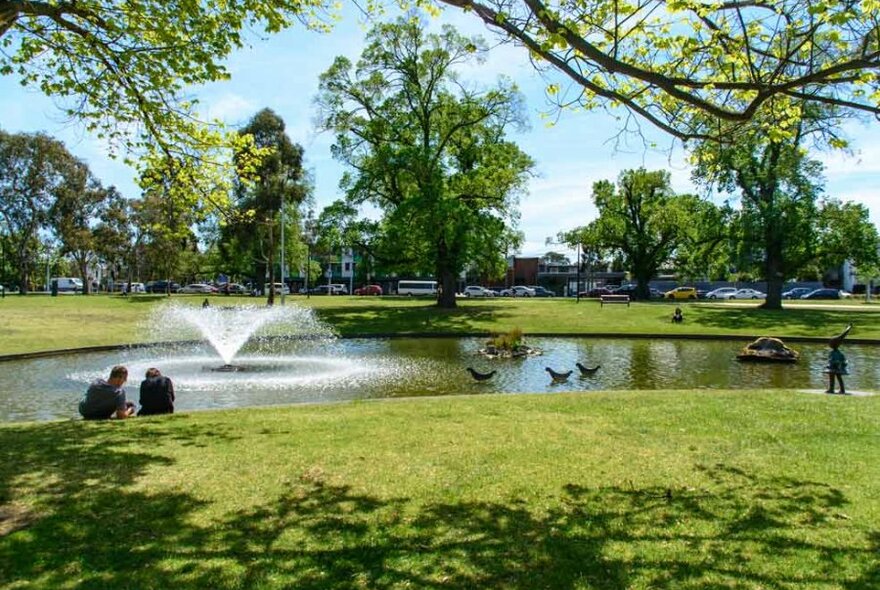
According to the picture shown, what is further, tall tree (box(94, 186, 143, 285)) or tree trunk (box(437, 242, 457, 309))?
tall tree (box(94, 186, 143, 285))

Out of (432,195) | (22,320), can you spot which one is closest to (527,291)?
(432,195)

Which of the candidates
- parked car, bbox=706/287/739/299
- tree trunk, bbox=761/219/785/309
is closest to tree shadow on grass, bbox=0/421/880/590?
tree trunk, bbox=761/219/785/309

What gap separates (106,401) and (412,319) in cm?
2865

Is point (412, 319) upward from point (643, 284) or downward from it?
downward

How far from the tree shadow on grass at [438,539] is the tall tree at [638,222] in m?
63.7

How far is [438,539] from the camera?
5.24m

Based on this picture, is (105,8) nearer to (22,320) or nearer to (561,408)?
(561,408)

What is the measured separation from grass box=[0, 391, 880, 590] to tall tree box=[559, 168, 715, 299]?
197 ft

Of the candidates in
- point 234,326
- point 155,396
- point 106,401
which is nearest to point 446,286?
point 234,326

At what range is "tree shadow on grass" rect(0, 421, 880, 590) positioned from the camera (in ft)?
14.9

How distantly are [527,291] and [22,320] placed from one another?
73833 millimetres

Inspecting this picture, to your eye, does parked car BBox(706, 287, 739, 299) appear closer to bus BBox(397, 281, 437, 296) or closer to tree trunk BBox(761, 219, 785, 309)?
tree trunk BBox(761, 219, 785, 309)

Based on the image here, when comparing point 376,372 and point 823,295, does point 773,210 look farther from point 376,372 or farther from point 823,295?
point 823,295

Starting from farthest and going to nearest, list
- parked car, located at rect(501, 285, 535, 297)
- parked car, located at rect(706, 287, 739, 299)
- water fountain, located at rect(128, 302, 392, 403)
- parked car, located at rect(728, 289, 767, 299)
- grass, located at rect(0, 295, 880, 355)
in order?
parked car, located at rect(501, 285, 535, 297)
parked car, located at rect(706, 287, 739, 299)
parked car, located at rect(728, 289, 767, 299)
grass, located at rect(0, 295, 880, 355)
water fountain, located at rect(128, 302, 392, 403)
